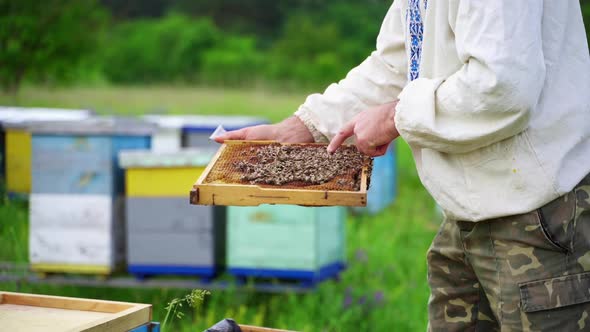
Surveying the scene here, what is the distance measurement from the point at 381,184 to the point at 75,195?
3403 mm

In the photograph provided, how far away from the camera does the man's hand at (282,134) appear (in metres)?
2.17

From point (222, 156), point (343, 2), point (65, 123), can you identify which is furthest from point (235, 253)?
point (343, 2)

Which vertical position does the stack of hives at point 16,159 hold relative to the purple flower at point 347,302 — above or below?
above

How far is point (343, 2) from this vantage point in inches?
1024

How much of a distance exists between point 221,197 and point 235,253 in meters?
2.38

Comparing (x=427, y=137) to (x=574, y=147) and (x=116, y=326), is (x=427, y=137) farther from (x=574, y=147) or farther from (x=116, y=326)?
(x=116, y=326)

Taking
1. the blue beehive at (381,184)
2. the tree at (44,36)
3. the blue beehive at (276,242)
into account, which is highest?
the tree at (44,36)

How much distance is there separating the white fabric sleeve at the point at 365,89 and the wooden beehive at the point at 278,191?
9.5 inches

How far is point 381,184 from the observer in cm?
687

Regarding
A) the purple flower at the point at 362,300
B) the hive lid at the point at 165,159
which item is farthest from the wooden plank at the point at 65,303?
the purple flower at the point at 362,300

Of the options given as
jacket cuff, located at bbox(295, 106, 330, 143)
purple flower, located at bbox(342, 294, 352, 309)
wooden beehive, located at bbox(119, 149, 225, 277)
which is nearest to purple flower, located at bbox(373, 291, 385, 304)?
purple flower, located at bbox(342, 294, 352, 309)

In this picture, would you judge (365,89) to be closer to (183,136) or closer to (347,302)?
(347,302)

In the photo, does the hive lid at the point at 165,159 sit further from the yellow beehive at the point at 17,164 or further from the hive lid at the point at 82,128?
the yellow beehive at the point at 17,164

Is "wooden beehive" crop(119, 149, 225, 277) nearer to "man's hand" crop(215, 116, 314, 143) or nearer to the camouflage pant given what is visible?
"man's hand" crop(215, 116, 314, 143)
